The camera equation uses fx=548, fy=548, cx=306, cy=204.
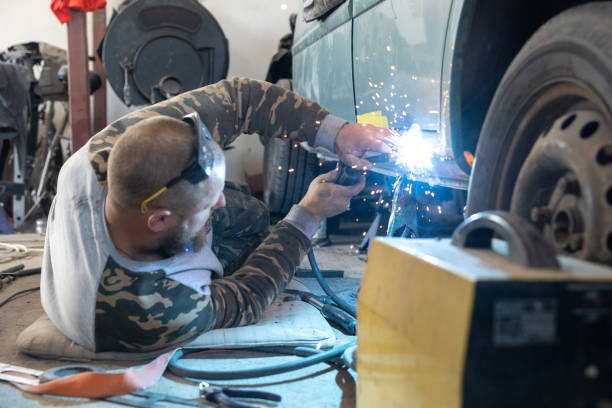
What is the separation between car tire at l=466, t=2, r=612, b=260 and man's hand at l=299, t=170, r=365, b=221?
2.57 feet

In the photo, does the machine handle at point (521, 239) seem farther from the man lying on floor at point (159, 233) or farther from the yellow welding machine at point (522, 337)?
the man lying on floor at point (159, 233)

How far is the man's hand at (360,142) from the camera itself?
176 centimetres

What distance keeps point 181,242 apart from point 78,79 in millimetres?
3291

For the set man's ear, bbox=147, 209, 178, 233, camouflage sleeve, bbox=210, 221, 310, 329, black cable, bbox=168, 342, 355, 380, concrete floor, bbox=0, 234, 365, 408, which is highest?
man's ear, bbox=147, 209, 178, 233

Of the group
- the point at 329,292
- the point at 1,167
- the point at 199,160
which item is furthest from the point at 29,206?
the point at 199,160

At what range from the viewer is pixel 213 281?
5.79 feet

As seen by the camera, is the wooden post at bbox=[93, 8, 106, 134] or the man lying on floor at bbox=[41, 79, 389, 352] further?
the wooden post at bbox=[93, 8, 106, 134]

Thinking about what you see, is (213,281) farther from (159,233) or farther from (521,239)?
(521,239)

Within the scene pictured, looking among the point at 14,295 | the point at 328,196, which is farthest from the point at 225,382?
the point at 14,295

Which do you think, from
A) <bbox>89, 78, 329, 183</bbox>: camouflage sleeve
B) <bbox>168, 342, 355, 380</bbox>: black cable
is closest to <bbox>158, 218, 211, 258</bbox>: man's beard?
<bbox>168, 342, 355, 380</bbox>: black cable

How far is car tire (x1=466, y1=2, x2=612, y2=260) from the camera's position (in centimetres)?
83

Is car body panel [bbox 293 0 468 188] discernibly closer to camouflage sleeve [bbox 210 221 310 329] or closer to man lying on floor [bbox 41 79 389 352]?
man lying on floor [bbox 41 79 389 352]

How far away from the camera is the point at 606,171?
82cm

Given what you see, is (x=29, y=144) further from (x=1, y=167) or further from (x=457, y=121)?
(x=457, y=121)
